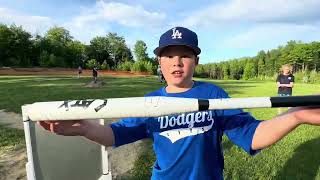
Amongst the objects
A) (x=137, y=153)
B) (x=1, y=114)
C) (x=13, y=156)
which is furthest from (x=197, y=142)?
(x=1, y=114)

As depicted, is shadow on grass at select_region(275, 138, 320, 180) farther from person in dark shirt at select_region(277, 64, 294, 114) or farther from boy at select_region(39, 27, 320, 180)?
person in dark shirt at select_region(277, 64, 294, 114)

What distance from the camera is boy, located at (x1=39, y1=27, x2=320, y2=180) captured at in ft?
8.84

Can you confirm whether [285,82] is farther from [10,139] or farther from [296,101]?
[296,101]

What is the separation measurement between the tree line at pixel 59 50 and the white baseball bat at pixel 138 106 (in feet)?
261

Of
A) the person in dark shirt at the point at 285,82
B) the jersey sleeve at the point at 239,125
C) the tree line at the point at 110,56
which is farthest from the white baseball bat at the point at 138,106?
the tree line at the point at 110,56

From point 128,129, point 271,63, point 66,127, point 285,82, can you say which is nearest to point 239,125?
point 128,129

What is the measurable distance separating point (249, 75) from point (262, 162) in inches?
4769

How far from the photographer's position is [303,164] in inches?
276

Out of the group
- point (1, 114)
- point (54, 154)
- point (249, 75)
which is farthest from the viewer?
point (249, 75)

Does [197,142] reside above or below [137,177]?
above

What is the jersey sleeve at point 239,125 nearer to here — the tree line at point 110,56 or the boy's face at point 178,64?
the boy's face at point 178,64

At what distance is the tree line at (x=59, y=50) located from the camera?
272ft

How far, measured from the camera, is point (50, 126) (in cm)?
231

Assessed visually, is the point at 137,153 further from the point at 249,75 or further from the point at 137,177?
the point at 249,75
